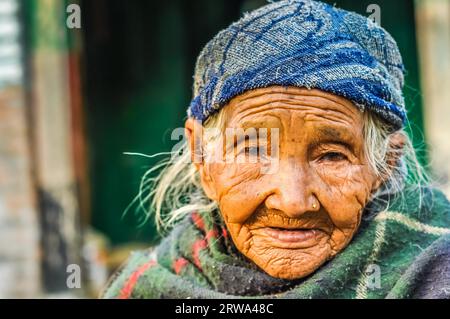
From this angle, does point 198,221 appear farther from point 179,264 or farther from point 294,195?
point 294,195

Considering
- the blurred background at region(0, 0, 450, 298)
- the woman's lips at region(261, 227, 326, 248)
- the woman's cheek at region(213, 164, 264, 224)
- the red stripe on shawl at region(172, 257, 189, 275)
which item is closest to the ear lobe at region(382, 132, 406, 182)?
the woman's lips at region(261, 227, 326, 248)

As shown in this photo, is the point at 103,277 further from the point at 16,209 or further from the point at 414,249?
the point at 414,249

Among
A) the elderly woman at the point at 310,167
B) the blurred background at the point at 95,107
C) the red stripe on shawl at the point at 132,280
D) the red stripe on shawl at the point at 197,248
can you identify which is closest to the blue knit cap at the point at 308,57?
the elderly woman at the point at 310,167

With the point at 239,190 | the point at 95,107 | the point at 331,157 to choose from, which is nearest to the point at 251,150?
the point at 239,190

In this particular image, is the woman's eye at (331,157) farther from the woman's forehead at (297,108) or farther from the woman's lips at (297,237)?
the woman's lips at (297,237)

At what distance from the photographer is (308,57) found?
2.06 m

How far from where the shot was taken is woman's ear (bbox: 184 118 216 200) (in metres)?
2.36

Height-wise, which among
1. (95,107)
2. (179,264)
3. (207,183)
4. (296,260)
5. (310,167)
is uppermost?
(310,167)

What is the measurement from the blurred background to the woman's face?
2494 millimetres

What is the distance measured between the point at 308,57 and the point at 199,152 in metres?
0.56

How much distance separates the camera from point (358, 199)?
7.04ft

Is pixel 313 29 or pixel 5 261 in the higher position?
pixel 313 29
